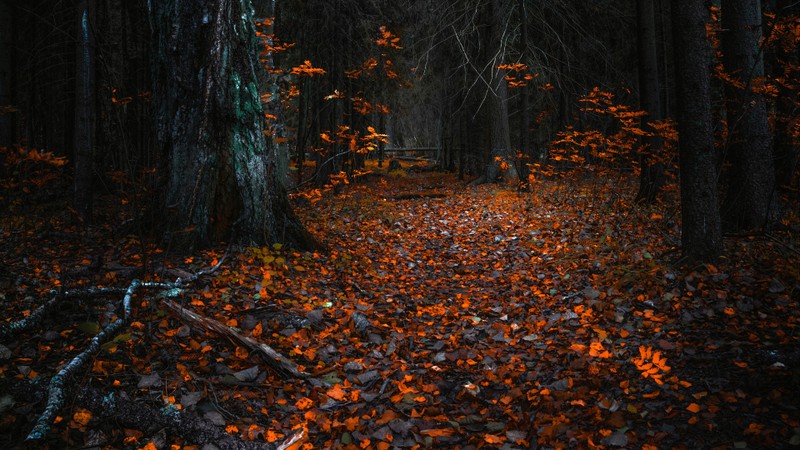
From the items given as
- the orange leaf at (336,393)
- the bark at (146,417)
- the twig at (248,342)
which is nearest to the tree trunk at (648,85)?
the orange leaf at (336,393)

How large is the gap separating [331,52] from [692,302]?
38.7 ft

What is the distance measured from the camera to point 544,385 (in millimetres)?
3520

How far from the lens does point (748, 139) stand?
5.68m

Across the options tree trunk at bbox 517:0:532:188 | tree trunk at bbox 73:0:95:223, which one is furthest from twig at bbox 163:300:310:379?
tree trunk at bbox 517:0:532:188

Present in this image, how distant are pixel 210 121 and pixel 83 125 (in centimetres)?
356

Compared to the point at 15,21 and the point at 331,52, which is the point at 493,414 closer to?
the point at 331,52

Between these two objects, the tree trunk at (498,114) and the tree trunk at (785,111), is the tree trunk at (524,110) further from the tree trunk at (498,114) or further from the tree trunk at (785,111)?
the tree trunk at (785,111)

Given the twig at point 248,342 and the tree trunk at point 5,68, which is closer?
the twig at point 248,342

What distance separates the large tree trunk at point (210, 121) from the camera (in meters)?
5.10

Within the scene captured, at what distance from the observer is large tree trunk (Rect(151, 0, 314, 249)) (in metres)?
5.10

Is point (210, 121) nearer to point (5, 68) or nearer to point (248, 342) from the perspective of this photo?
point (248, 342)

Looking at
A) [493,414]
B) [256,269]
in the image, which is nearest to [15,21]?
[256,269]

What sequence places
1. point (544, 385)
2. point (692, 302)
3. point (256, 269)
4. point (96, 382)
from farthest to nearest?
point (256, 269) < point (692, 302) < point (544, 385) < point (96, 382)

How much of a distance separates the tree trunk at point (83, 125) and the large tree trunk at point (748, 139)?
929 cm
